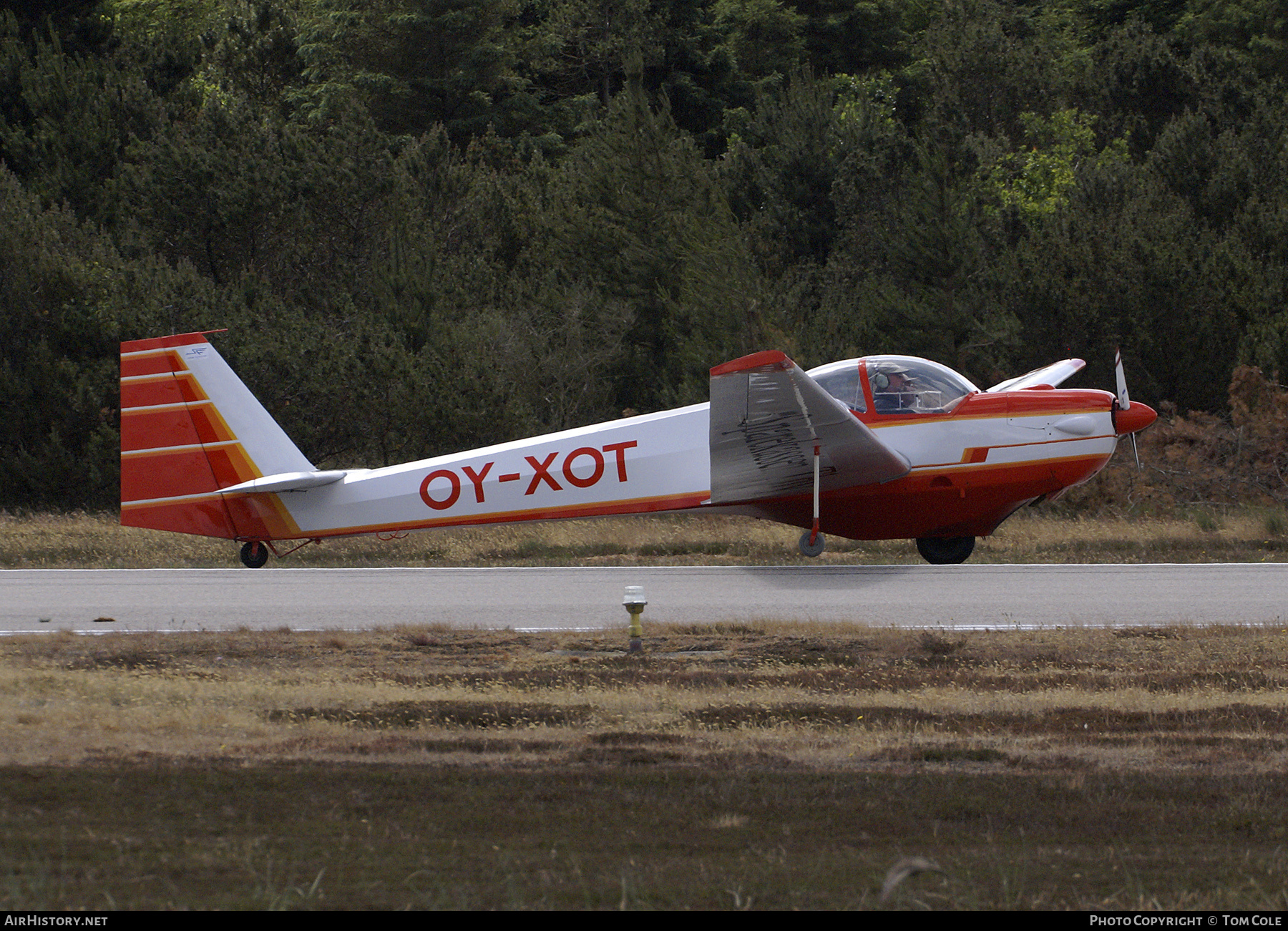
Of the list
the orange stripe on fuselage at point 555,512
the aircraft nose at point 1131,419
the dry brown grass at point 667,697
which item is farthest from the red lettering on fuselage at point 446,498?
the aircraft nose at point 1131,419

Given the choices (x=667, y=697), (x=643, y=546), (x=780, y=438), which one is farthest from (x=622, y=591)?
(x=667, y=697)

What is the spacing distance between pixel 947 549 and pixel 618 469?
419 cm

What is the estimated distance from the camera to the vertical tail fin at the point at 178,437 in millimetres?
15820

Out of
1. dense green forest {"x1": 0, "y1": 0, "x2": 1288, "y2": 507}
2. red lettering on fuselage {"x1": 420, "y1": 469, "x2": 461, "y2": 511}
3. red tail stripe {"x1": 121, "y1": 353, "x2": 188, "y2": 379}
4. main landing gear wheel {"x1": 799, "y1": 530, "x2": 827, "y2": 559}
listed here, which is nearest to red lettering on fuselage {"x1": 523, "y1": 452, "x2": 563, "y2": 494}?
red lettering on fuselage {"x1": 420, "y1": 469, "x2": 461, "y2": 511}

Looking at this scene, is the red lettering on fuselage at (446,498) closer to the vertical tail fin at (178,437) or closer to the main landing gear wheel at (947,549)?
the vertical tail fin at (178,437)

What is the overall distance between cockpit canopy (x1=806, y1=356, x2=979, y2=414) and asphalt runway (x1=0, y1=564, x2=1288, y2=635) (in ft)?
6.18

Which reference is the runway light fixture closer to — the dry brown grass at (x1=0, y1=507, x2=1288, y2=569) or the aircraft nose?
the dry brown grass at (x1=0, y1=507, x2=1288, y2=569)

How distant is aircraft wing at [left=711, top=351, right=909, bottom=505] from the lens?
1392 cm

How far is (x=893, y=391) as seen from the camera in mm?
15742

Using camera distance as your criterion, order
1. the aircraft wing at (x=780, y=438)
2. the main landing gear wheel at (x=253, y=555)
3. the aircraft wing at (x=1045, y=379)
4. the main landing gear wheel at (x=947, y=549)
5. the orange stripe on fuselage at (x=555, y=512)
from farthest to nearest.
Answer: the aircraft wing at (x=1045, y=379) < the main landing gear wheel at (x=947, y=549) < the main landing gear wheel at (x=253, y=555) < the orange stripe on fuselage at (x=555, y=512) < the aircraft wing at (x=780, y=438)

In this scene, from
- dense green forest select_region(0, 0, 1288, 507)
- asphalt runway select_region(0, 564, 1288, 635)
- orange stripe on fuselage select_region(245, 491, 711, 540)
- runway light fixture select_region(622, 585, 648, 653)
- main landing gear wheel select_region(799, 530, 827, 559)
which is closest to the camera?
runway light fixture select_region(622, 585, 648, 653)

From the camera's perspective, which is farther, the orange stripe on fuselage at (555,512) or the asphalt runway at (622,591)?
the orange stripe on fuselage at (555,512)

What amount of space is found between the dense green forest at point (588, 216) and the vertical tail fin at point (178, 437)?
394 inches

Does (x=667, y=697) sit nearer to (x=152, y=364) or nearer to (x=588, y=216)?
(x=152, y=364)
